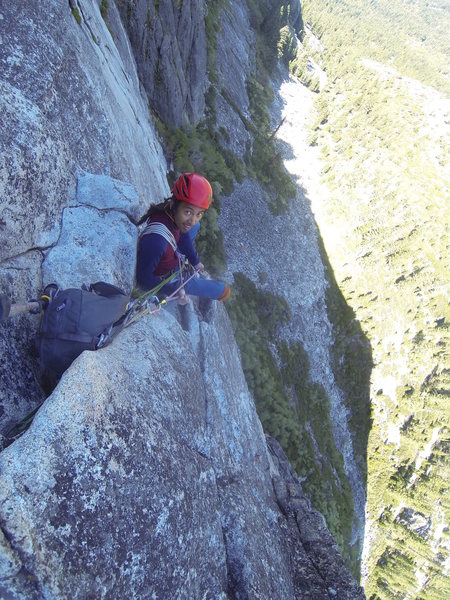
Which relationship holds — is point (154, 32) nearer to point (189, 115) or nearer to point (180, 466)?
point (189, 115)

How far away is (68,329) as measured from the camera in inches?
160

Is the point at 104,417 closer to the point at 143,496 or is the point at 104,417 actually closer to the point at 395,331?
the point at 143,496

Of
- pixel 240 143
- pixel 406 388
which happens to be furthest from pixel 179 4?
pixel 406 388

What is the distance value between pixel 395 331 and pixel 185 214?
45.4 m

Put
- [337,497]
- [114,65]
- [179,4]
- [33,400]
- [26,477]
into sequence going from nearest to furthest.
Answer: [26,477]
[33,400]
[114,65]
[179,4]
[337,497]

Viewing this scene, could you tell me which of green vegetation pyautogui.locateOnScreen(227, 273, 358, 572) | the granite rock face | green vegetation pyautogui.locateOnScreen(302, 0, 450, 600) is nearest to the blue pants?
the granite rock face

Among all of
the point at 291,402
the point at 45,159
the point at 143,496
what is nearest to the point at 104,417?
the point at 143,496

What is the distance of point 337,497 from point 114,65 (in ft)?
106

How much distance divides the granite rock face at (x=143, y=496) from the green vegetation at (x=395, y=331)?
30953 millimetres

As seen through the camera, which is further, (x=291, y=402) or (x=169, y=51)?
(x=291, y=402)

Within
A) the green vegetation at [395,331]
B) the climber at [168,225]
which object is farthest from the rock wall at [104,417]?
the green vegetation at [395,331]

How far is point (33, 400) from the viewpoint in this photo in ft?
13.4

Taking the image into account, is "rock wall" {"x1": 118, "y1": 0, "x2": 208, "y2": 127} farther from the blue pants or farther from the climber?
the climber

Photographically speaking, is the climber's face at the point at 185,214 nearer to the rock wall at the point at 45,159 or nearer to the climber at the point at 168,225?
the climber at the point at 168,225
